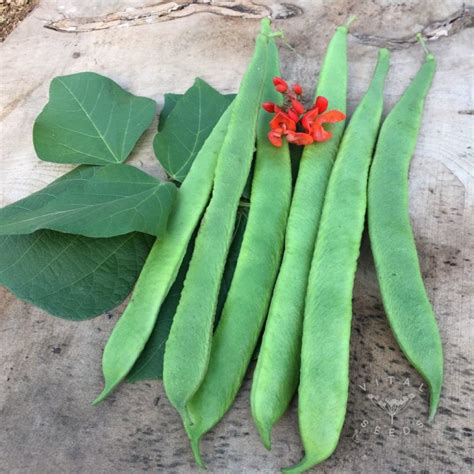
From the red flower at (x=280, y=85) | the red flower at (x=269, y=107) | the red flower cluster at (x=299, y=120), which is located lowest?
the red flower cluster at (x=299, y=120)

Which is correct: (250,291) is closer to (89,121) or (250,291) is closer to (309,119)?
(309,119)

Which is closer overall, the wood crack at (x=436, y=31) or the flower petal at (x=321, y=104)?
the flower petal at (x=321, y=104)

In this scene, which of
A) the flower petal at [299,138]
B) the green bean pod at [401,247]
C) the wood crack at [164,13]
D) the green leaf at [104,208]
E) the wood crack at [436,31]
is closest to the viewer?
the green bean pod at [401,247]

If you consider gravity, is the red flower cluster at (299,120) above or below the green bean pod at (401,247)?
above

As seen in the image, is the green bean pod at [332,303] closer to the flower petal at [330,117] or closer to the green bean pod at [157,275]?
the flower petal at [330,117]

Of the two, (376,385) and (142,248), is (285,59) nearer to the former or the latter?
(142,248)

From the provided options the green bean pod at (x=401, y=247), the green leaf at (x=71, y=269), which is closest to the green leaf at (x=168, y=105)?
the green leaf at (x=71, y=269)

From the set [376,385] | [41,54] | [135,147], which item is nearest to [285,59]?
[135,147]
